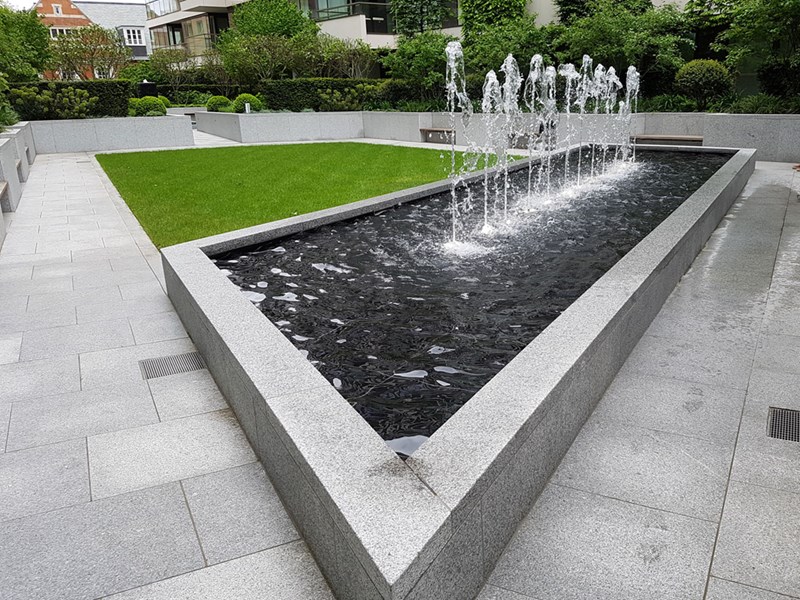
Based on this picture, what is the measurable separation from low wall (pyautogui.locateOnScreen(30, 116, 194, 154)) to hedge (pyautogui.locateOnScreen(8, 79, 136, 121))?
3.16 feet

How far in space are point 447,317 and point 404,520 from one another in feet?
8.67

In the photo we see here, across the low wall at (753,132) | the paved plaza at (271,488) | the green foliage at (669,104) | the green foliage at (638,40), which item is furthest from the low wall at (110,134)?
the paved plaza at (271,488)

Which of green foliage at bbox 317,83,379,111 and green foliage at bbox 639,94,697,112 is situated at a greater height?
green foliage at bbox 317,83,379,111

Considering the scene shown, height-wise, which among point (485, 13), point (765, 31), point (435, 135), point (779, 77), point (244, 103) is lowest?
point (435, 135)

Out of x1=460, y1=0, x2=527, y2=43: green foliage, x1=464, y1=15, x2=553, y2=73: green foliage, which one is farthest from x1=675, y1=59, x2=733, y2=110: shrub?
x1=460, y1=0, x2=527, y2=43: green foliage

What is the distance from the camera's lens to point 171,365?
15.2 ft

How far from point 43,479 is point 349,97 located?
23.4m

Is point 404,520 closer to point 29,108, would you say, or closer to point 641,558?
point 641,558

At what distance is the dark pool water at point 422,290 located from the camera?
3.83 meters

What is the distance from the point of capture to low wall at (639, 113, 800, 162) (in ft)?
45.7

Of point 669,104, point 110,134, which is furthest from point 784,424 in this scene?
point 110,134

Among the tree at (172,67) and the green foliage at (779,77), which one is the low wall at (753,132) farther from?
the tree at (172,67)

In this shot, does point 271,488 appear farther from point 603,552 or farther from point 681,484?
point 681,484

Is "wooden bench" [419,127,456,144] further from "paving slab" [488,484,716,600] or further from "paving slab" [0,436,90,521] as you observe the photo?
"paving slab" [488,484,716,600]
